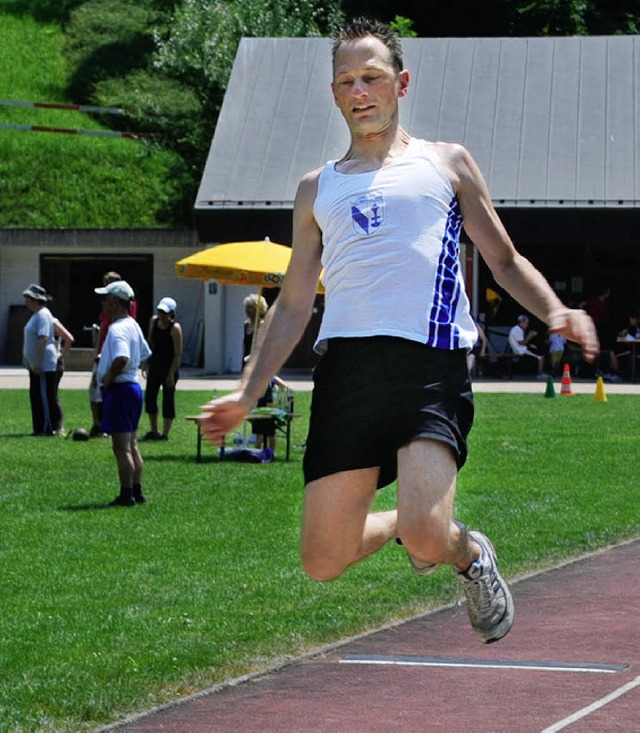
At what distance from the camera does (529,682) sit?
289 inches

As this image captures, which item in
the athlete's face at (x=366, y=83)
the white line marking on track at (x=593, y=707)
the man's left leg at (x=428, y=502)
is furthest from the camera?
the white line marking on track at (x=593, y=707)

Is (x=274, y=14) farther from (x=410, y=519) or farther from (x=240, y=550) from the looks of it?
(x=410, y=519)

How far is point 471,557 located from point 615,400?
21.9m

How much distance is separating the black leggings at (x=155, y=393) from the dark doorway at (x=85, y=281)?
19.8 m

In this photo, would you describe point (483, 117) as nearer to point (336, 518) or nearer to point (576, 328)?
point (576, 328)

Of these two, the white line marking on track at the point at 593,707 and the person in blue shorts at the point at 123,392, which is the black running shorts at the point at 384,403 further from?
the person in blue shorts at the point at 123,392

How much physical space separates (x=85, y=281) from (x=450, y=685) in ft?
113

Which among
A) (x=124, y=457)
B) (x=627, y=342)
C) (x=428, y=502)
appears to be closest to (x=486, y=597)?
(x=428, y=502)

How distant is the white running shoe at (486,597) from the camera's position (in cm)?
611

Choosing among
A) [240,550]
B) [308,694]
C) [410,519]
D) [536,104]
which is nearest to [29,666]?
[308,694]

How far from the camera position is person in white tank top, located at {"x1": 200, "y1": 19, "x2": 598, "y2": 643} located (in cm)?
563

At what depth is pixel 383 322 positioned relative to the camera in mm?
5621

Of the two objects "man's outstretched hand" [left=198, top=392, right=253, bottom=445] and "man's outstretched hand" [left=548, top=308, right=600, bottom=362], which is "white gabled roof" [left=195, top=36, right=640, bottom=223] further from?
"man's outstretched hand" [left=198, top=392, right=253, bottom=445]

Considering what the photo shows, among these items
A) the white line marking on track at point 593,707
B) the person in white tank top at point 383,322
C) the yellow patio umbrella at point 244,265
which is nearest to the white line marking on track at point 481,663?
the white line marking on track at point 593,707
